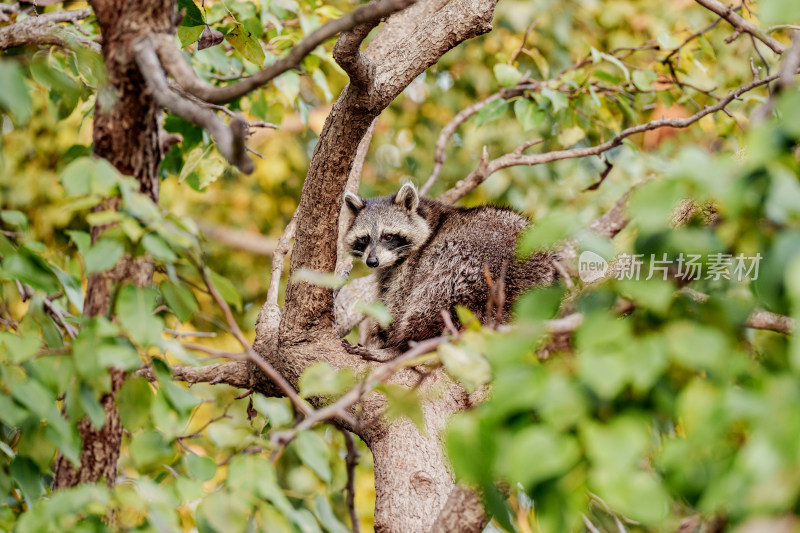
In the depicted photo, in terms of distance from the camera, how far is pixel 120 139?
2.34 meters

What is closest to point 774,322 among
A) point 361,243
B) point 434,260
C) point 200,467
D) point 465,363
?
point 465,363

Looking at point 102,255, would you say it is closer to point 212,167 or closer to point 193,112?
point 193,112

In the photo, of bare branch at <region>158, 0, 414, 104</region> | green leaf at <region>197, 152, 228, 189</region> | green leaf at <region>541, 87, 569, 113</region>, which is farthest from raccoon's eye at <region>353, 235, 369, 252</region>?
bare branch at <region>158, 0, 414, 104</region>

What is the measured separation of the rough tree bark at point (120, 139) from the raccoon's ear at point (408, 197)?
3232mm

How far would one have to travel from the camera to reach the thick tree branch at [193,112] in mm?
1832

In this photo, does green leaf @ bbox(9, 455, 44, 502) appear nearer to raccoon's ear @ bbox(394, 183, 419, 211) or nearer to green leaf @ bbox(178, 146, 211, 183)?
green leaf @ bbox(178, 146, 211, 183)

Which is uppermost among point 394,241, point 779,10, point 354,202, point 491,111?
point 779,10

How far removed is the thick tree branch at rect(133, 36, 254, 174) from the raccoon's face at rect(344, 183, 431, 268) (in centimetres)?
312

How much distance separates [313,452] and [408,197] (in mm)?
4067

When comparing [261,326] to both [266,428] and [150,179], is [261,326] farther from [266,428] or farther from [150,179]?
[150,179]

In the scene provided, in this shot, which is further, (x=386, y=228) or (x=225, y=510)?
(x=386, y=228)

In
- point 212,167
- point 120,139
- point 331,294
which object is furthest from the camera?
point 212,167

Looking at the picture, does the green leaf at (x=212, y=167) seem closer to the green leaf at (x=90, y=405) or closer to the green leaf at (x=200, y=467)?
the green leaf at (x=90, y=405)

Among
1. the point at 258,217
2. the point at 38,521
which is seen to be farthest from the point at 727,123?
the point at 258,217
